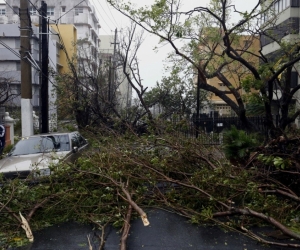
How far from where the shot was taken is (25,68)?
53.5 feet

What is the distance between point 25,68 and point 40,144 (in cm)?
554

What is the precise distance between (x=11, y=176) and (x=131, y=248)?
438 cm

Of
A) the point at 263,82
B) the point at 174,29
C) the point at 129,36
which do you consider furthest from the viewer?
the point at 129,36

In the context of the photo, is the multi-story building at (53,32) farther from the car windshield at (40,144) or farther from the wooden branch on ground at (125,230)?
the wooden branch on ground at (125,230)

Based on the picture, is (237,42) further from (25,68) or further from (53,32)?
(53,32)

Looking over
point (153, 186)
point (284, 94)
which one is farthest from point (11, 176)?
point (284, 94)

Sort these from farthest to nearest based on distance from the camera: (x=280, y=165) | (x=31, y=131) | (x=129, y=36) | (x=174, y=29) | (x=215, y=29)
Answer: (x=129, y=36), (x=31, y=131), (x=215, y=29), (x=174, y=29), (x=280, y=165)

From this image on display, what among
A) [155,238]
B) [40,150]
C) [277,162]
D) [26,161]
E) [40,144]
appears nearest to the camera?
[155,238]

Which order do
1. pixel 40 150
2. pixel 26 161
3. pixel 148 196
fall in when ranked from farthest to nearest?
pixel 40 150 → pixel 26 161 → pixel 148 196

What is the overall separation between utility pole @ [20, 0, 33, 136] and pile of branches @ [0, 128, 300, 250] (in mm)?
8284

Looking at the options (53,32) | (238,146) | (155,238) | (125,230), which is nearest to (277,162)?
(155,238)

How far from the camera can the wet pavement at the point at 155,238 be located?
6109 mm

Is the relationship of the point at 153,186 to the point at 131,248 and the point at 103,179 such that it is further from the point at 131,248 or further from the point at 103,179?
the point at 131,248

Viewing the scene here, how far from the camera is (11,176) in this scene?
9469 mm
